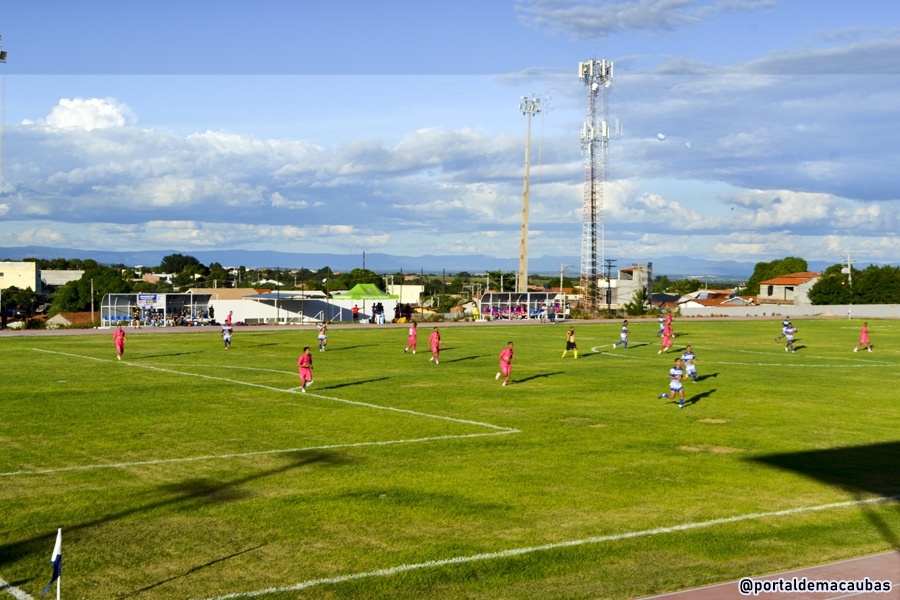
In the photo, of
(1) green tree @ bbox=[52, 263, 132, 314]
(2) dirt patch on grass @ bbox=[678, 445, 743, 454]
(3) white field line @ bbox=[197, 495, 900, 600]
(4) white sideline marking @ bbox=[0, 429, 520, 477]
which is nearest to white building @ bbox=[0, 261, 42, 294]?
(1) green tree @ bbox=[52, 263, 132, 314]

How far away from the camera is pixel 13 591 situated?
11.7 metres

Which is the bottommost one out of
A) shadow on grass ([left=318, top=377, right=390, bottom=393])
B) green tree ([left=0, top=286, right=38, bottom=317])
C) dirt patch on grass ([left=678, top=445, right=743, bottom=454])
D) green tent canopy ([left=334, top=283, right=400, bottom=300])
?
dirt patch on grass ([left=678, top=445, right=743, bottom=454])

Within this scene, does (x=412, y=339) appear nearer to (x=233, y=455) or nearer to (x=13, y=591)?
(x=233, y=455)

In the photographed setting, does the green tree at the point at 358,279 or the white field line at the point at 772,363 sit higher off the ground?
the green tree at the point at 358,279

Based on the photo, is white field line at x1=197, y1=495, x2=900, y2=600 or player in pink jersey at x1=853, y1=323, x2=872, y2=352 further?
player in pink jersey at x1=853, y1=323, x2=872, y2=352

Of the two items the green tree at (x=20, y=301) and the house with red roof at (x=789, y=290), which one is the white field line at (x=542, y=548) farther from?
the house with red roof at (x=789, y=290)

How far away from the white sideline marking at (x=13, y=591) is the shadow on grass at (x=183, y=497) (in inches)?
32.5

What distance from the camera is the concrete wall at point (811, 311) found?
4424 inches

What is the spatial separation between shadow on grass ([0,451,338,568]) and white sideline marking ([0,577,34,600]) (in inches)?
32.5

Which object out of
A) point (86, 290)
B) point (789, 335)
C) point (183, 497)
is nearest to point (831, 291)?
point (789, 335)

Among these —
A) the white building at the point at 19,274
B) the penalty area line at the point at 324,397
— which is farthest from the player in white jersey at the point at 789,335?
the white building at the point at 19,274

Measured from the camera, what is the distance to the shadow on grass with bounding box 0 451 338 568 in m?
13.4

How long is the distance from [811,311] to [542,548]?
112 m

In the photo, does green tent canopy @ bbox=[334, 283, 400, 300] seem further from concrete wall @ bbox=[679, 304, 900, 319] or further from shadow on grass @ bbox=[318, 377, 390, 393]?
shadow on grass @ bbox=[318, 377, 390, 393]
